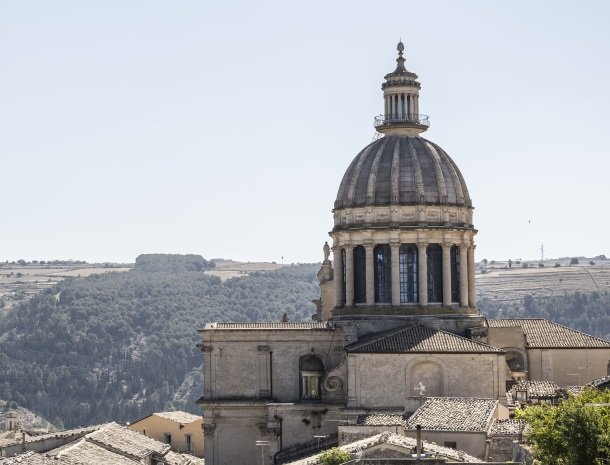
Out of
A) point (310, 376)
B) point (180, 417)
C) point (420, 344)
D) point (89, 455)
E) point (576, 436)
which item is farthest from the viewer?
point (180, 417)

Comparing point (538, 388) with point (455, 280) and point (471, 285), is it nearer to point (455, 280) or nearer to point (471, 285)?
point (455, 280)

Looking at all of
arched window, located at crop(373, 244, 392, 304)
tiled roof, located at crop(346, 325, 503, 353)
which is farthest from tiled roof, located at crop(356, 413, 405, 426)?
arched window, located at crop(373, 244, 392, 304)

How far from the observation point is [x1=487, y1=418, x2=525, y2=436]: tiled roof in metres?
62.8

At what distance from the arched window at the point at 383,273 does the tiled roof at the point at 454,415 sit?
16784 millimetres

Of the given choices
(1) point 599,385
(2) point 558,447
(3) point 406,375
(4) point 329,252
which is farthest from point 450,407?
(4) point 329,252

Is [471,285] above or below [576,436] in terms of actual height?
above

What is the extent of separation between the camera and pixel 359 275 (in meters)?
89.1

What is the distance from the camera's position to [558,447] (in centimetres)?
5116

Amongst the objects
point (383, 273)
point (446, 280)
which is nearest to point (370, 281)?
point (383, 273)

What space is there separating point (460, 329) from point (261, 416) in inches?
396

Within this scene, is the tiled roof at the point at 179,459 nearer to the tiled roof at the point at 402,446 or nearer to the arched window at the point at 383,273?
the arched window at the point at 383,273

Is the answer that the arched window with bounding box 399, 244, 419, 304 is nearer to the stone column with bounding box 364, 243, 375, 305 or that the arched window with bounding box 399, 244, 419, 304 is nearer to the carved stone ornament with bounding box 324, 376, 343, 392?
the stone column with bounding box 364, 243, 375, 305

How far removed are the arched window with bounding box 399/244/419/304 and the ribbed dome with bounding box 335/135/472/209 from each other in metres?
2.50

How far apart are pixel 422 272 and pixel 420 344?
7271mm
